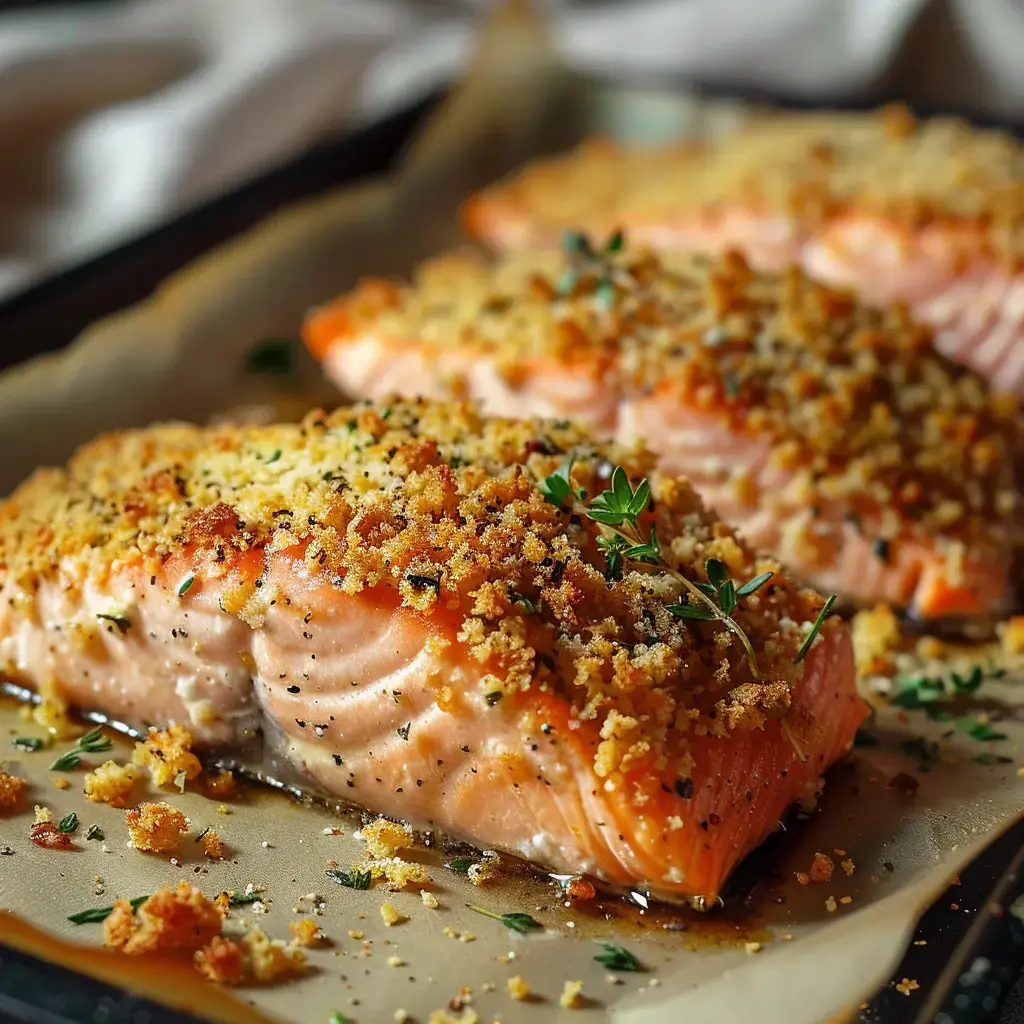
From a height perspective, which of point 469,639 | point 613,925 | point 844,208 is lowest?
point 613,925

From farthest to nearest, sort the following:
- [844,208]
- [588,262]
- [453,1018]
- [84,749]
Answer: [844,208] → [588,262] → [84,749] → [453,1018]

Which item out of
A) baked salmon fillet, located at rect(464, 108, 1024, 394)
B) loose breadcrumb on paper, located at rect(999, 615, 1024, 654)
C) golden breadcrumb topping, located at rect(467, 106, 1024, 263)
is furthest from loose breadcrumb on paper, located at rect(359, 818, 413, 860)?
golden breadcrumb topping, located at rect(467, 106, 1024, 263)

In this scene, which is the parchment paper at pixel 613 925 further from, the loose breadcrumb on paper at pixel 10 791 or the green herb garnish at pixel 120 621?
the green herb garnish at pixel 120 621

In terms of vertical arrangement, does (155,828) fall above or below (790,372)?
below

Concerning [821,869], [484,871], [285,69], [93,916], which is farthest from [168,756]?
[285,69]

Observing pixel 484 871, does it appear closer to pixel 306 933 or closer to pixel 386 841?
pixel 386 841

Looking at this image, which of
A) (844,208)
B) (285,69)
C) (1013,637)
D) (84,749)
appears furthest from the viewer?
(285,69)

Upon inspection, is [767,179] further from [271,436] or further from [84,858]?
[84,858]

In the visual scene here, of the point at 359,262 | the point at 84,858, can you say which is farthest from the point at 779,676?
the point at 359,262
